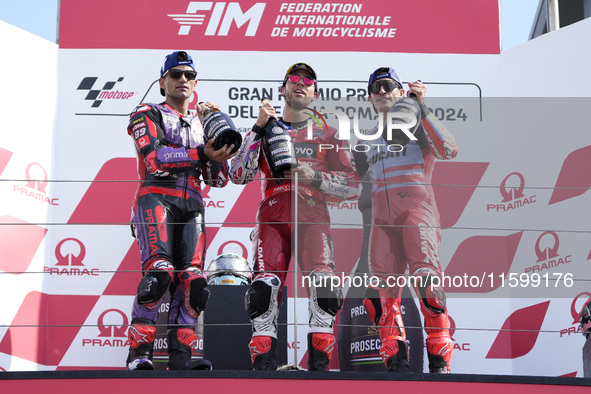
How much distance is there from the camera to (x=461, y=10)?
17.4ft

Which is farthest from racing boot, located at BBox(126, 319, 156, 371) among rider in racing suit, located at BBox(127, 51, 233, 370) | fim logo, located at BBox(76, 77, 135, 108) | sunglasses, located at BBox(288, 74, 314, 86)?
fim logo, located at BBox(76, 77, 135, 108)

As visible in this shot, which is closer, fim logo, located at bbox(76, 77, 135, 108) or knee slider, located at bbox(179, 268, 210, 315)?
knee slider, located at bbox(179, 268, 210, 315)

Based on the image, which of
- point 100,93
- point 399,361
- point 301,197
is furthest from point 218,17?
point 399,361

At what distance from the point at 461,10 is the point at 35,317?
317cm

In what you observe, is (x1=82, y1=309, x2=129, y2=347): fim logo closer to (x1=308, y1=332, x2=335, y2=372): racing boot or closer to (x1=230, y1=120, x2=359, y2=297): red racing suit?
(x1=230, y1=120, x2=359, y2=297): red racing suit

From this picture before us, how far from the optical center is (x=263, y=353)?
3188 mm

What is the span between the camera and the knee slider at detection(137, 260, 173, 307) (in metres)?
3.11

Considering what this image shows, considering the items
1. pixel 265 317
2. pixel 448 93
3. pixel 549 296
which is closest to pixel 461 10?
pixel 448 93

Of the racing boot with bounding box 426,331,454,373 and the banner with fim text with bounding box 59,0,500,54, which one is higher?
the banner with fim text with bounding box 59,0,500,54

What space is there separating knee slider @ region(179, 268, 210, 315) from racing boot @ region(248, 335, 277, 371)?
250mm

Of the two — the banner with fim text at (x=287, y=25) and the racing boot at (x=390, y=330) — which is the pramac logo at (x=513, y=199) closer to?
the banner with fim text at (x=287, y=25)

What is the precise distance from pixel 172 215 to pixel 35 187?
1898mm

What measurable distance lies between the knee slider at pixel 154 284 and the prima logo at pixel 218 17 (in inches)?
94.9

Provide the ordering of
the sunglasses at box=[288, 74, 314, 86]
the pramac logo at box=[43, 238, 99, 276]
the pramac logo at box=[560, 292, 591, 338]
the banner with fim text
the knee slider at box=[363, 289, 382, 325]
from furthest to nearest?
1. the banner with fim text
2. the pramac logo at box=[43, 238, 99, 276]
3. the pramac logo at box=[560, 292, 591, 338]
4. the sunglasses at box=[288, 74, 314, 86]
5. the knee slider at box=[363, 289, 382, 325]
